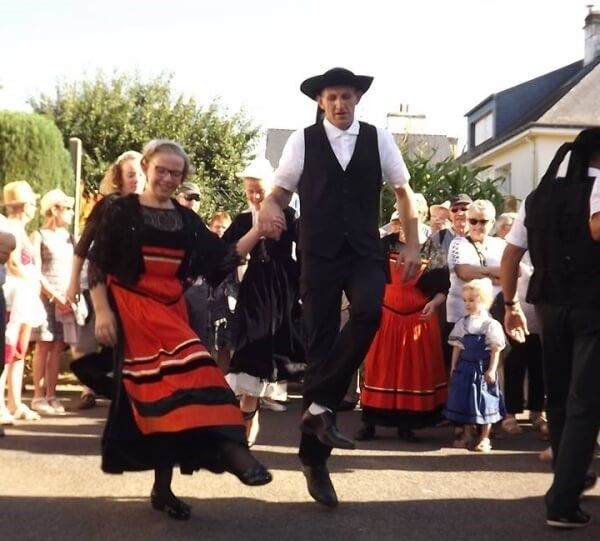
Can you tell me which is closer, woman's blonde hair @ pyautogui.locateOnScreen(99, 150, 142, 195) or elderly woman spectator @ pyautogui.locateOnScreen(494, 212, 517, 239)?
woman's blonde hair @ pyautogui.locateOnScreen(99, 150, 142, 195)

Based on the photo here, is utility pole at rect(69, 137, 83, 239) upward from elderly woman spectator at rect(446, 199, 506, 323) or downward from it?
upward

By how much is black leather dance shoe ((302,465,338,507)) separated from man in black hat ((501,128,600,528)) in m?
1.13

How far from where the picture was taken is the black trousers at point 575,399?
574 centimetres

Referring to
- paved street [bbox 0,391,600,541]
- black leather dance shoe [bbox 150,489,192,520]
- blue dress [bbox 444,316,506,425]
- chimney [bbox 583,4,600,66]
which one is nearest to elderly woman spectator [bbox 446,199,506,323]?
blue dress [bbox 444,316,506,425]

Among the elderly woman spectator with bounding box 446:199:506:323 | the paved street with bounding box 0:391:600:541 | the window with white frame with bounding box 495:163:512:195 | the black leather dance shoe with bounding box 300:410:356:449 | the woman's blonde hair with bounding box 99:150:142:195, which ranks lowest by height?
the paved street with bounding box 0:391:600:541

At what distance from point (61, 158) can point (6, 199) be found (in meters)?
9.06

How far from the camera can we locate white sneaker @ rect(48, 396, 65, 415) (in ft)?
35.6

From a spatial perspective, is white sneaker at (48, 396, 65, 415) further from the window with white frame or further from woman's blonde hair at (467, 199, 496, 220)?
the window with white frame

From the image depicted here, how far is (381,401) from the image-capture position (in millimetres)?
9438

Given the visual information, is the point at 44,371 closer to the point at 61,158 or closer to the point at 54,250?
the point at 54,250

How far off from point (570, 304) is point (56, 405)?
6303 millimetres

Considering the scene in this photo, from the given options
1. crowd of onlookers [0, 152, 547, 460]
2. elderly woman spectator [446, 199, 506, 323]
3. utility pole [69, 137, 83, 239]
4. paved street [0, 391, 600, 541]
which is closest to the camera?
paved street [0, 391, 600, 541]

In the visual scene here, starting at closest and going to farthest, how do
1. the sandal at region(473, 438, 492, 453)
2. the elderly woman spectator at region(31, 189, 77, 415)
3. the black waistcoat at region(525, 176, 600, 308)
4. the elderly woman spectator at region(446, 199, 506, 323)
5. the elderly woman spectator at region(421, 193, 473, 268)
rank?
the black waistcoat at region(525, 176, 600, 308)
the sandal at region(473, 438, 492, 453)
the elderly woman spectator at region(446, 199, 506, 323)
the elderly woman spectator at region(421, 193, 473, 268)
the elderly woman spectator at region(31, 189, 77, 415)

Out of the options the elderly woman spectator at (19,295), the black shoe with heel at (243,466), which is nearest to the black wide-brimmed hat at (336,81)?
the black shoe with heel at (243,466)
